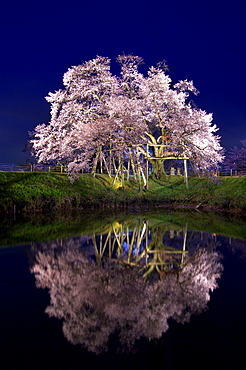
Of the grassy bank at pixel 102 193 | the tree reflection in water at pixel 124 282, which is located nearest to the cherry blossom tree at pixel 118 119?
the grassy bank at pixel 102 193

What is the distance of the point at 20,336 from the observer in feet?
19.3

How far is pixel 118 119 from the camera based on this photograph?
3553 cm

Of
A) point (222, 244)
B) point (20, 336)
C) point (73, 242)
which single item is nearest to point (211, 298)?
point (20, 336)

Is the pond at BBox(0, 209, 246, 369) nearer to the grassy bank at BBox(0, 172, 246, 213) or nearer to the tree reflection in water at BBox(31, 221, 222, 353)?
the tree reflection in water at BBox(31, 221, 222, 353)

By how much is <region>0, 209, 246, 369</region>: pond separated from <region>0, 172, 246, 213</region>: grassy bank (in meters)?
15.1

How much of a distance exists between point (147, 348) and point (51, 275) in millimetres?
4775

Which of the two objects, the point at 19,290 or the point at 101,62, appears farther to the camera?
the point at 101,62

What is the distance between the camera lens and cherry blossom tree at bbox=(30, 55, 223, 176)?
36.0 m

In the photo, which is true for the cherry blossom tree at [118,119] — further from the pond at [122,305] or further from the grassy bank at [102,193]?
the pond at [122,305]

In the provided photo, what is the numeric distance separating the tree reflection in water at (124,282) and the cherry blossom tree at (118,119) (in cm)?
2201

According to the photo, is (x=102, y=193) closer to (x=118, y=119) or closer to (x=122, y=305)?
(x=118, y=119)

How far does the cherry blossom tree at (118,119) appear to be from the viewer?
36031mm

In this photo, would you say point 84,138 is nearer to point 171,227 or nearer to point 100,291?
point 171,227

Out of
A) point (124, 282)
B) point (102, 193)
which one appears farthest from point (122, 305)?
point (102, 193)
